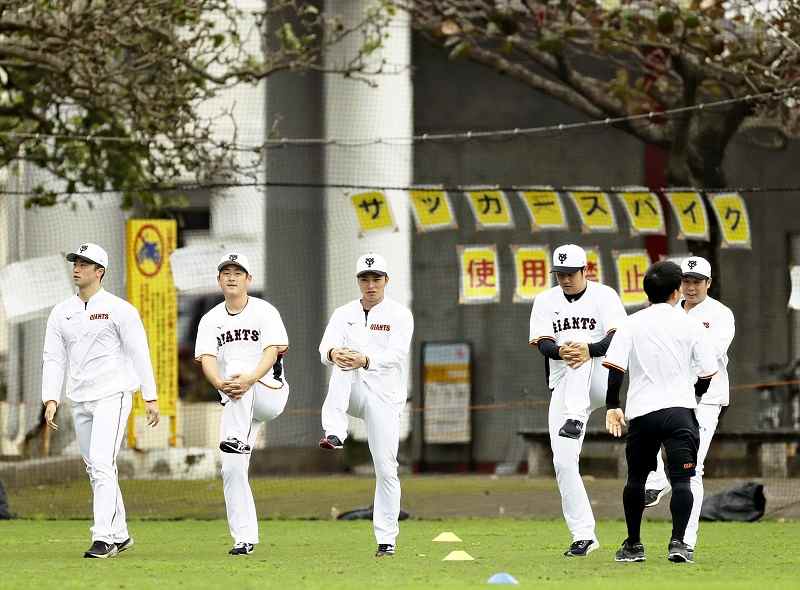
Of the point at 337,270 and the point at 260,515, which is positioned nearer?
the point at 260,515

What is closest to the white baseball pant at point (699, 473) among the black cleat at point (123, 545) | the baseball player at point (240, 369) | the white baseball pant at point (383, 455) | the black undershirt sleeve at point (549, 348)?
the black undershirt sleeve at point (549, 348)

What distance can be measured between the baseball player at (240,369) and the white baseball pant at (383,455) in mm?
658

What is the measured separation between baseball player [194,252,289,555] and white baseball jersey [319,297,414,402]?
18.2 inches

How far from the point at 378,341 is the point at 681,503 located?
8.66 ft

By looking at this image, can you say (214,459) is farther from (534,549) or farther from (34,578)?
(34,578)

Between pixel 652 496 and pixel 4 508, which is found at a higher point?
pixel 652 496

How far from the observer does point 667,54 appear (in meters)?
22.0

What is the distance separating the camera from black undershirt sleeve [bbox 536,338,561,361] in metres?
12.6

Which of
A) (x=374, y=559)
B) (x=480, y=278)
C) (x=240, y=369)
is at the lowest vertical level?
(x=374, y=559)

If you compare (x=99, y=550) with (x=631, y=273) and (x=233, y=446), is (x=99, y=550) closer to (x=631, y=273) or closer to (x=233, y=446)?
(x=233, y=446)

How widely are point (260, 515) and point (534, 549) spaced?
5.47 m

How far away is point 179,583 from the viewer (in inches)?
413

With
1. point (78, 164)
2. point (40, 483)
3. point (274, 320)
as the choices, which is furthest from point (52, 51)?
point (274, 320)

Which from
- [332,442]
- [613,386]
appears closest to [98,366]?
[332,442]
